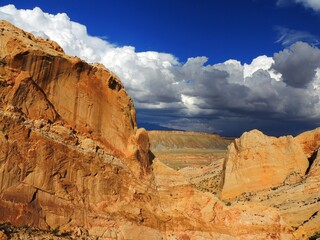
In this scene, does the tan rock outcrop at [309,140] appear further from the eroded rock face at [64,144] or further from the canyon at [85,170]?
the eroded rock face at [64,144]

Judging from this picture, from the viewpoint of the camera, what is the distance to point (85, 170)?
1042 inches

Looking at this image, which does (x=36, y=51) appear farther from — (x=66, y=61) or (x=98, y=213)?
(x=98, y=213)

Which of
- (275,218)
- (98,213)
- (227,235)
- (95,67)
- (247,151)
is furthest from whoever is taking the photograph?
(247,151)

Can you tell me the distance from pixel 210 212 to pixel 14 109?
17697mm

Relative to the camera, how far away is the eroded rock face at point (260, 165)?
2184 inches

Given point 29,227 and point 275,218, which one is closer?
point 29,227

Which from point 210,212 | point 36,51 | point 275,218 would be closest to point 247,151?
point 275,218

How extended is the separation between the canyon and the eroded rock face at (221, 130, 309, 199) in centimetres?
1659

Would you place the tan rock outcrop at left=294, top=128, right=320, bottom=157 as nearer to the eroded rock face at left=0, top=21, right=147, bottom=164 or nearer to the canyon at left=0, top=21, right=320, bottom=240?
the canyon at left=0, top=21, right=320, bottom=240

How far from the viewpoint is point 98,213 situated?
26672 mm

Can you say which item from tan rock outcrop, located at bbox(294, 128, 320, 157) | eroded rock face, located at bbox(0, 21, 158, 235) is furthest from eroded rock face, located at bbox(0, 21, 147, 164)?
tan rock outcrop, located at bbox(294, 128, 320, 157)

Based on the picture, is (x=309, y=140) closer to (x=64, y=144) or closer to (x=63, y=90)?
(x=63, y=90)

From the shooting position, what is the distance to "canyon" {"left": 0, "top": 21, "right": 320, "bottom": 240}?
23312 millimetres

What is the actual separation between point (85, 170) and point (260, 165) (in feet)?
115
